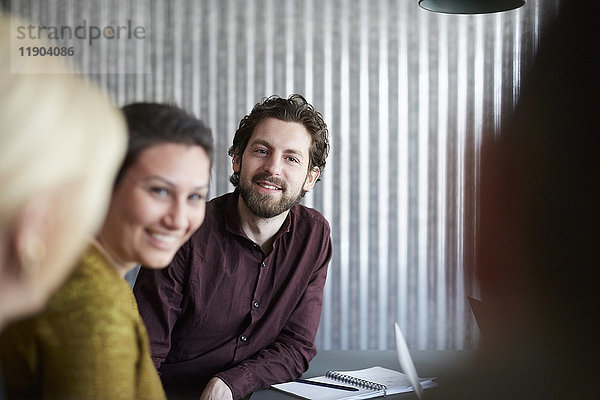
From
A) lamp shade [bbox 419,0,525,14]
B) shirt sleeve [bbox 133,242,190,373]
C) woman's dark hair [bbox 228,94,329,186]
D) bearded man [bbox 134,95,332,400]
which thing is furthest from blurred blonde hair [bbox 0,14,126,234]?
lamp shade [bbox 419,0,525,14]

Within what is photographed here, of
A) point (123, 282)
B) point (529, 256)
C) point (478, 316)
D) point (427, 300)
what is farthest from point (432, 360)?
point (123, 282)

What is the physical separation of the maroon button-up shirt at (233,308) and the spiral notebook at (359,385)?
0.24 feet

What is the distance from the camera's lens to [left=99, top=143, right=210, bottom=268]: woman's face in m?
0.48

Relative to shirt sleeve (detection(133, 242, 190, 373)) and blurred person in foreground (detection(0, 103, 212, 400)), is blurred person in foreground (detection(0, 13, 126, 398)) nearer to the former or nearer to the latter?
blurred person in foreground (detection(0, 103, 212, 400))

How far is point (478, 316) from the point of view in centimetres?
77

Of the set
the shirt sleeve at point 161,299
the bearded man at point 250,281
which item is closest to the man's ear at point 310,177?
the bearded man at point 250,281

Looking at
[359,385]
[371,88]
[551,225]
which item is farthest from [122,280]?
[371,88]

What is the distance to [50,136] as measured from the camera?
0.41m

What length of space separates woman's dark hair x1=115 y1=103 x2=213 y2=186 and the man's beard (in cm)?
47

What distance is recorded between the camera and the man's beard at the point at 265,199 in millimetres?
1014

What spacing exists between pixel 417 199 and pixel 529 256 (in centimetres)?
88

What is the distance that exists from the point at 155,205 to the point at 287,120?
611 millimetres

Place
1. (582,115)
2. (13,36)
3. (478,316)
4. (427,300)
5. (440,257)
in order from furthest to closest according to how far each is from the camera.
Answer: (440,257), (427,300), (478,316), (582,115), (13,36)

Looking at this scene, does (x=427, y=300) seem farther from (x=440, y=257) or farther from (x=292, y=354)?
(x=440, y=257)
